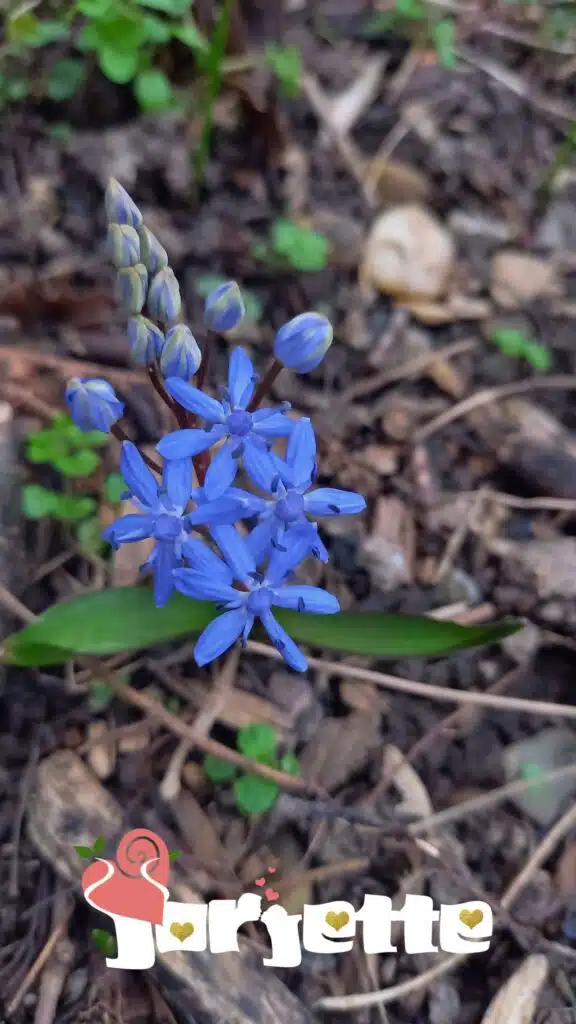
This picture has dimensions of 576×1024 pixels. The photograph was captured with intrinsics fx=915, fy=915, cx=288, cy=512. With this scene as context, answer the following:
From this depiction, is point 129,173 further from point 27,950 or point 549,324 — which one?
point 27,950

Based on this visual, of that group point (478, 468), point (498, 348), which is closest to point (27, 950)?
point (478, 468)

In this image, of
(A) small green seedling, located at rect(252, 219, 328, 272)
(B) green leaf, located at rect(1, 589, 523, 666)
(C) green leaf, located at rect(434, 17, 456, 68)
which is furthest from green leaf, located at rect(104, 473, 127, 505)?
(C) green leaf, located at rect(434, 17, 456, 68)

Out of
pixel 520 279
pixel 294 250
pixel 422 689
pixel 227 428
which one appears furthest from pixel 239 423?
pixel 520 279

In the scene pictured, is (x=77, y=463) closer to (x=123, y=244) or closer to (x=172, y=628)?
(x=172, y=628)

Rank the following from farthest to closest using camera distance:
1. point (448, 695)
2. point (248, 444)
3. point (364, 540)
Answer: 1. point (364, 540)
2. point (448, 695)
3. point (248, 444)

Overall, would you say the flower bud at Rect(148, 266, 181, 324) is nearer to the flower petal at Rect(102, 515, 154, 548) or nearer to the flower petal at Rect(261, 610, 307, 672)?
the flower petal at Rect(102, 515, 154, 548)

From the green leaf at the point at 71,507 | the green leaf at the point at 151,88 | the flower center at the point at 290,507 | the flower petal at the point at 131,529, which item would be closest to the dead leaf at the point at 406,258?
the green leaf at the point at 151,88
